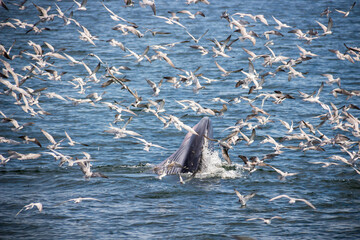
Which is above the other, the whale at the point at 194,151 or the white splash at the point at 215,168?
the whale at the point at 194,151

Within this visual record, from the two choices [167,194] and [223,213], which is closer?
[223,213]

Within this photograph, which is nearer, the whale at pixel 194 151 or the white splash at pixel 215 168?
the whale at pixel 194 151

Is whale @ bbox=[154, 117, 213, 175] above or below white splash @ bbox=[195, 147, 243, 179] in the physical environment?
above

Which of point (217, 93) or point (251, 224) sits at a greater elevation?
point (251, 224)

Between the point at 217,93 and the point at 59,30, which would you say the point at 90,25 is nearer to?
the point at 59,30

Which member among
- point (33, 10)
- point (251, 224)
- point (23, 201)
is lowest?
point (33, 10)

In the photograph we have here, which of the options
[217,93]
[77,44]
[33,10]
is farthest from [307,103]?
[33,10]

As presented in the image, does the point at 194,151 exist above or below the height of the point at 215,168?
above

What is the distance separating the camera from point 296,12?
185 feet

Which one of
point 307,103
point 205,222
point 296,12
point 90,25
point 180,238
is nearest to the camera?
point 180,238

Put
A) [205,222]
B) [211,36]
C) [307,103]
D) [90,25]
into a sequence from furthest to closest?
[90,25], [211,36], [307,103], [205,222]

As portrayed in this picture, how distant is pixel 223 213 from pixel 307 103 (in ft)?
51.5

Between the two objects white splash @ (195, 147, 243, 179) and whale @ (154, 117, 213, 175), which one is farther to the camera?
white splash @ (195, 147, 243, 179)

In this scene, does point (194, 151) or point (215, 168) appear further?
point (215, 168)
